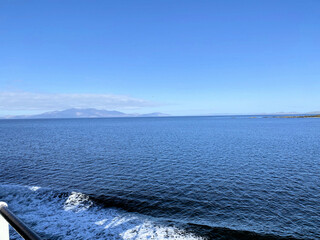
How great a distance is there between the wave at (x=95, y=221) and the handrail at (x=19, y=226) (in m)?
12.3

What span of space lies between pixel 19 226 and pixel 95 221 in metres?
14.8

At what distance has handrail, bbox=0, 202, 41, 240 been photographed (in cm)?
223

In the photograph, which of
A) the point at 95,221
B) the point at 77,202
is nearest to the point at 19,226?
the point at 95,221

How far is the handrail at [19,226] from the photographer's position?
7.33ft

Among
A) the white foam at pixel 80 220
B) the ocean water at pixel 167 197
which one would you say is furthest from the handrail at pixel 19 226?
the ocean water at pixel 167 197

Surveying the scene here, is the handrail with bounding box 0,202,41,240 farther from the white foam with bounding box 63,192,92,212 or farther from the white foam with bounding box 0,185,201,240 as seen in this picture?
the white foam with bounding box 63,192,92,212

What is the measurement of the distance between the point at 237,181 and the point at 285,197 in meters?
5.32

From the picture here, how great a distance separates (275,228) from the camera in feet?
47.0

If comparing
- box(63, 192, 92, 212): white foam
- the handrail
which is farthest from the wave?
the handrail

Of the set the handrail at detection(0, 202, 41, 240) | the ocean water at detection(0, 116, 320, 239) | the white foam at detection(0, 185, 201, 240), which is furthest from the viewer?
the ocean water at detection(0, 116, 320, 239)

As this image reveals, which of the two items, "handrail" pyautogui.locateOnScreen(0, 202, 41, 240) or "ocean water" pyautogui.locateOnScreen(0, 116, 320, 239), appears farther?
"ocean water" pyautogui.locateOnScreen(0, 116, 320, 239)

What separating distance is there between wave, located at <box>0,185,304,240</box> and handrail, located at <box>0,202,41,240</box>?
40.3ft

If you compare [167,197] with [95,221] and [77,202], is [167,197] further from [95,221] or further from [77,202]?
[77,202]

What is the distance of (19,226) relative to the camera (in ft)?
7.92
